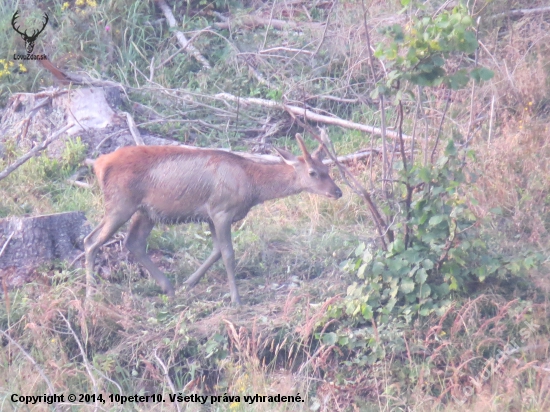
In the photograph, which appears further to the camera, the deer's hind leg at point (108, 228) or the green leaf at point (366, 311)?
the deer's hind leg at point (108, 228)

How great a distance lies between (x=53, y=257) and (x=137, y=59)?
16.4 feet

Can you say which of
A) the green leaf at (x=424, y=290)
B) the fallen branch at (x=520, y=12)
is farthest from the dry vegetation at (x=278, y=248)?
the green leaf at (x=424, y=290)

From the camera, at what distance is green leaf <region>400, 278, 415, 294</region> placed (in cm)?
622

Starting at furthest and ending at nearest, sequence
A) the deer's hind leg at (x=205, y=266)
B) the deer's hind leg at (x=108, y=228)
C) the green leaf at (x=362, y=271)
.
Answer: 1. the deer's hind leg at (x=205, y=266)
2. the deer's hind leg at (x=108, y=228)
3. the green leaf at (x=362, y=271)

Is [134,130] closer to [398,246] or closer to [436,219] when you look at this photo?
[398,246]

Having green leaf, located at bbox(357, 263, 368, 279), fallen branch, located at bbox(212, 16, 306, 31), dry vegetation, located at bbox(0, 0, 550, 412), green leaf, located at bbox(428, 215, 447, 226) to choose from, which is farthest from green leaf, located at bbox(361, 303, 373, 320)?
fallen branch, located at bbox(212, 16, 306, 31)

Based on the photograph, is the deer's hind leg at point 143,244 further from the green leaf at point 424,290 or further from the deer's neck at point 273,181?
the green leaf at point 424,290

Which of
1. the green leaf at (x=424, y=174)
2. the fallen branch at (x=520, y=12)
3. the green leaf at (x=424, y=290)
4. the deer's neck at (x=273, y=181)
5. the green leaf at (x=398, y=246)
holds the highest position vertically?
the fallen branch at (x=520, y=12)

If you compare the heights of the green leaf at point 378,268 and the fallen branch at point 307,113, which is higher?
the fallen branch at point 307,113

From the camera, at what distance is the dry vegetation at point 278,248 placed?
19.4 feet

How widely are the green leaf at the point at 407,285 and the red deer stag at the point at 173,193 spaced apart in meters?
1.52

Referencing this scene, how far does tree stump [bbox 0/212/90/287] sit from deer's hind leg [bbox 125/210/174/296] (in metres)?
0.50

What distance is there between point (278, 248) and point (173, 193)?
1.27m

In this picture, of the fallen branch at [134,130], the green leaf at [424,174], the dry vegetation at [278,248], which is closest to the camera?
the dry vegetation at [278,248]
